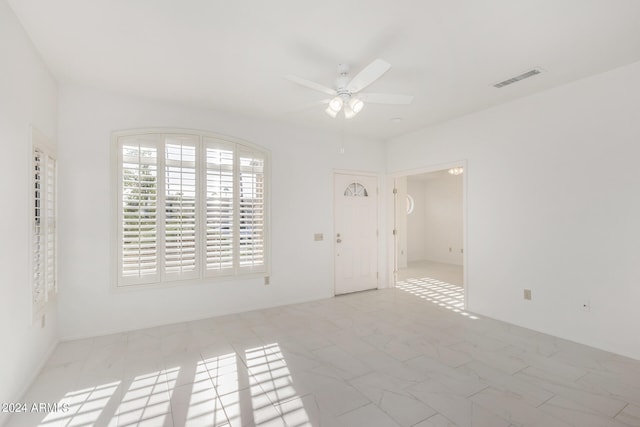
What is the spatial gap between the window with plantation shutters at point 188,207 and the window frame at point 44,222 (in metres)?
0.59

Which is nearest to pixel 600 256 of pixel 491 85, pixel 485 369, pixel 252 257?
pixel 485 369

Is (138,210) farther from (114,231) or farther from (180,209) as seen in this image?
(180,209)

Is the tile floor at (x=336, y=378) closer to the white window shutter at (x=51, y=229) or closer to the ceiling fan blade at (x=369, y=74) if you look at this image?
the white window shutter at (x=51, y=229)

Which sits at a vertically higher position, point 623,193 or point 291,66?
point 291,66

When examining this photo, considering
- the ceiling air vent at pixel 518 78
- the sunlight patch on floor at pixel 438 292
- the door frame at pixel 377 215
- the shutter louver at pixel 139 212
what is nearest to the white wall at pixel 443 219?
the sunlight patch on floor at pixel 438 292

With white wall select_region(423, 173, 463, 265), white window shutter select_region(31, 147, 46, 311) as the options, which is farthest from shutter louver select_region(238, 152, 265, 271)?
white wall select_region(423, 173, 463, 265)

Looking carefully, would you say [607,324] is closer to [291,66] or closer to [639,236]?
[639,236]

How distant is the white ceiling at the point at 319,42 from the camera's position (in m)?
2.17

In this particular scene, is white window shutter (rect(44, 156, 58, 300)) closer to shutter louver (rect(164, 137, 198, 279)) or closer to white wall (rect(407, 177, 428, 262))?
shutter louver (rect(164, 137, 198, 279))

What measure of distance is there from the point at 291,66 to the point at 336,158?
2.39 meters

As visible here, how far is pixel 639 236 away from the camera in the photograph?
9.55 ft

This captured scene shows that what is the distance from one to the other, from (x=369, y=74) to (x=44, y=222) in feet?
10.2

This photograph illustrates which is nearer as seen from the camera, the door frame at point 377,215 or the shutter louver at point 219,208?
the shutter louver at point 219,208

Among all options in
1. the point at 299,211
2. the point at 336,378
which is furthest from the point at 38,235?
the point at 299,211
